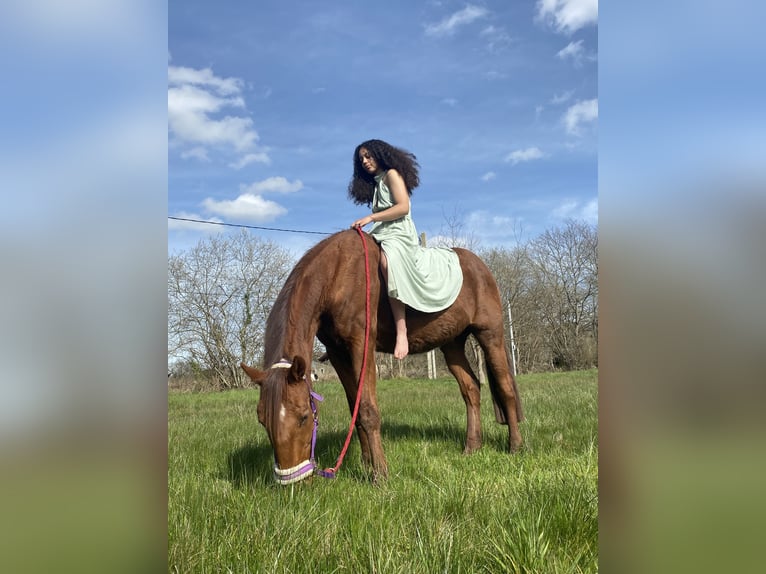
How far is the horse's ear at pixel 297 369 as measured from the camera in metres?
3.02

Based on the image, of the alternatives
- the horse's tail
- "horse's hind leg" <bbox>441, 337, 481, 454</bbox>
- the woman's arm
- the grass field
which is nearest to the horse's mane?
the woman's arm

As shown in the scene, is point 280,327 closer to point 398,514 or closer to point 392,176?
point 398,514

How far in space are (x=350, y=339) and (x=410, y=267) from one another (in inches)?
35.9

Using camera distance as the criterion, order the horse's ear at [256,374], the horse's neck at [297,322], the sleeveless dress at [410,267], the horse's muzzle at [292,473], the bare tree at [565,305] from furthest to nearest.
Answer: the bare tree at [565,305]
the sleeveless dress at [410,267]
the horse's neck at [297,322]
the horse's ear at [256,374]
the horse's muzzle at [292,473]

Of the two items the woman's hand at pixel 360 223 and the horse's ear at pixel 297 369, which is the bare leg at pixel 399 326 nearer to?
the woman's hand at pixel 360 223

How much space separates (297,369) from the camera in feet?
10.0

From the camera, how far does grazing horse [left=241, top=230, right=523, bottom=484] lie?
302 cm

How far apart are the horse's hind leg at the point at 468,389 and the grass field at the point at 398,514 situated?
333 mm

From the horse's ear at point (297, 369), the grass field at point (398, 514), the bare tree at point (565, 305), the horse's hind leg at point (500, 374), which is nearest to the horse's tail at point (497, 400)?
the horse's hind leg at point (500, 374)

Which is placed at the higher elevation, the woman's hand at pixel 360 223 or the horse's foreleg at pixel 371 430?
the woman's hand at pixel 360 223

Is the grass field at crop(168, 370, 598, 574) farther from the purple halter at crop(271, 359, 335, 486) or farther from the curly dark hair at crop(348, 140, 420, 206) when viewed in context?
the curly dark hair at crop(348, 140, 420, 206)

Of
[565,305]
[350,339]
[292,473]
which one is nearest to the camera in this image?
[292,473]

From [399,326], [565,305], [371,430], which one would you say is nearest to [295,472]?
[371,430]
